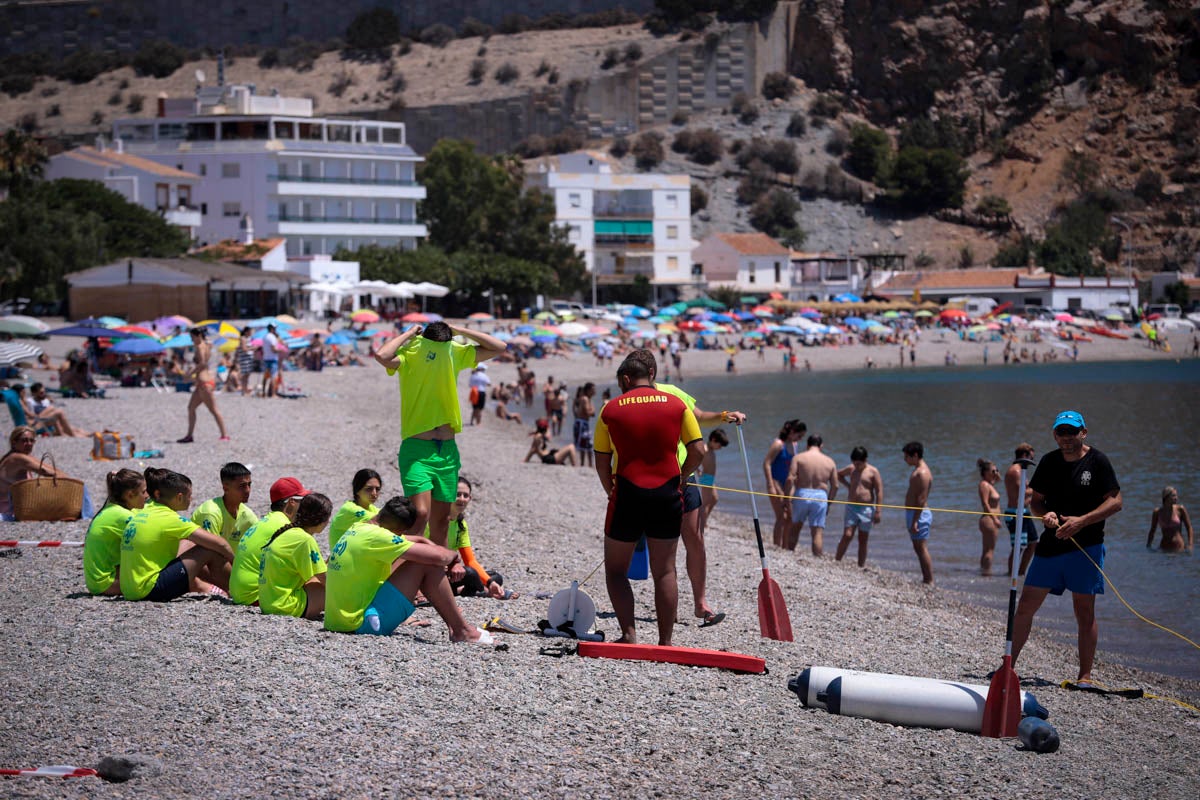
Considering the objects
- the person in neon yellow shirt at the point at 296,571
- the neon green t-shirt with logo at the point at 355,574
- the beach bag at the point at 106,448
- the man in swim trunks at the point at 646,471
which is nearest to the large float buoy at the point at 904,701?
the man in swim trunks at the point at 646,471

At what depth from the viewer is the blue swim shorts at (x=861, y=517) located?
13.1 m

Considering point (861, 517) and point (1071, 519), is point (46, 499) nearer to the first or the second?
point (861, 517)

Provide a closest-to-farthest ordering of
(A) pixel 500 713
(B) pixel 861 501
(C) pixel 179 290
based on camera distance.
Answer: (A) pixel 500 713 < (B) pixel 861 501 < (C) pixel 179 290

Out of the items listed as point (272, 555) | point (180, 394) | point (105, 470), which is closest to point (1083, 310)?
point (180, 394)

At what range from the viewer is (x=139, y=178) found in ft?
203

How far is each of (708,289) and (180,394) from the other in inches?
2100

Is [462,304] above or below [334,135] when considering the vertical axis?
below

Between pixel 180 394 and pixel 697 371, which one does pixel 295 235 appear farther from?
pixel 180 394

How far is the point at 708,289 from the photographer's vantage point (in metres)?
77.4

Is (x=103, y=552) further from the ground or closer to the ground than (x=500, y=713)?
further from the ground

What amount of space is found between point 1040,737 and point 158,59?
132 meters

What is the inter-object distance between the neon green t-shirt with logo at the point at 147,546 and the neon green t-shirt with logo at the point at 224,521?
412 mm

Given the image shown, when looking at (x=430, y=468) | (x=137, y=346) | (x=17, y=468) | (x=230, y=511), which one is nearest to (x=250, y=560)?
(x=230, y=511)

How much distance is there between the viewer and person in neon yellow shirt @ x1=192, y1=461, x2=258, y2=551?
827 cm
